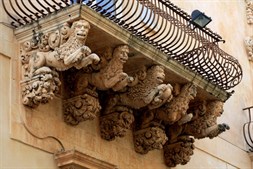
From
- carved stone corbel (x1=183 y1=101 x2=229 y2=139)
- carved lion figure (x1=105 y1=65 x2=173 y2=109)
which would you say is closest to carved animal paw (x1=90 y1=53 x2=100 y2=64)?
carved lion figure (x1=105 y1=65 x2=173 y2=109)

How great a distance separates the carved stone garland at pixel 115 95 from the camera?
322 inches

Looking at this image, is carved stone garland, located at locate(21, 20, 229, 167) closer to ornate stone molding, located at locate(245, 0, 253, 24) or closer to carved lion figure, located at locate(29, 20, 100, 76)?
carved lion figure, located at locate(29, 20, 100, 76)

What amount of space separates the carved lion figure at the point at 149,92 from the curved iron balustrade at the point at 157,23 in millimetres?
304

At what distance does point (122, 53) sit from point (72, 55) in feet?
2.54

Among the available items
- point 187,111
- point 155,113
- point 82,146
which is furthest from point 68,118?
point 187,111

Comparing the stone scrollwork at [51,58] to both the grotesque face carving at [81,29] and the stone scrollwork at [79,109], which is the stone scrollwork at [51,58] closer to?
the grotesque face carving at [81,29]

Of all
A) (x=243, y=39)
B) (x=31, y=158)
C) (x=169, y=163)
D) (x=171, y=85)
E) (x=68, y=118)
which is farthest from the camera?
(x=243, y=39)

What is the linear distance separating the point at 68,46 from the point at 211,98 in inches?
112

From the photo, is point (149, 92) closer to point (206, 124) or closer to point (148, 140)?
point (148, 140)

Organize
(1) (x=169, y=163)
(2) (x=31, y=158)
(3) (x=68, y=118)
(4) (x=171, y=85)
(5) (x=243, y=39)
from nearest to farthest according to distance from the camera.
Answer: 1. (2) (x=31, y=158)
2. (3) (x=68, y=118)
3. (4) (x=171, y=85)
4. (1) (x=169, y=163)
5. (5) (x=243, y=39)

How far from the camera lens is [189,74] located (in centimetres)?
973

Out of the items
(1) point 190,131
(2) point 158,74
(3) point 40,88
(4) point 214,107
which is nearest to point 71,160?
(3) point 40,88

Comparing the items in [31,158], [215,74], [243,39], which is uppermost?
[243,39]

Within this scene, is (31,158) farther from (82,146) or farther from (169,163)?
(169,163)
